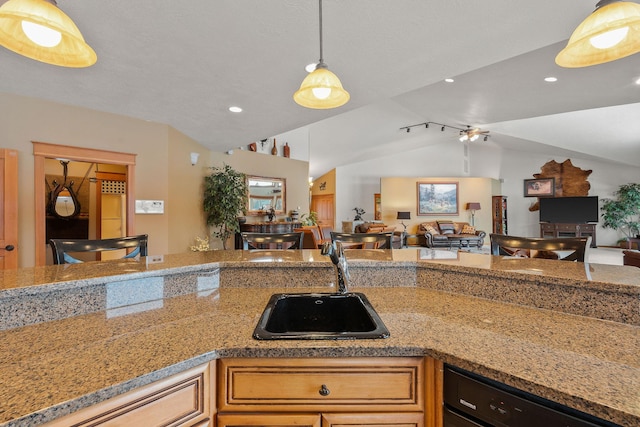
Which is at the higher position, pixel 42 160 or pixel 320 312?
pixel 42 160

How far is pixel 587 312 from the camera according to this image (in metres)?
1.11

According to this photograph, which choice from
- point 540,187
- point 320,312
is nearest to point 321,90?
point 320,312

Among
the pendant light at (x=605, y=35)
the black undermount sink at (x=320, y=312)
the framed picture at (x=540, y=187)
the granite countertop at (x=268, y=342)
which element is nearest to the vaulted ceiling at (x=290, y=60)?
the pendant light at (x=605, y=35)

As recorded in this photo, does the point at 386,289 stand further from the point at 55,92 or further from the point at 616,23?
the point at 55,92

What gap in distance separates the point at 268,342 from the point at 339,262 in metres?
0.48

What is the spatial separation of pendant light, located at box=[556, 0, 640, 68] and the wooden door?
977 cm

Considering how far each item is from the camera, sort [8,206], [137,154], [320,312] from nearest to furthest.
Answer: [320,312] → [8,206] → [137,154]

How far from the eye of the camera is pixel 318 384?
2.87ft

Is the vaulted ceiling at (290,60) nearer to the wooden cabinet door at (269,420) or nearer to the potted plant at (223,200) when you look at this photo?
the potted plant at (223,200)

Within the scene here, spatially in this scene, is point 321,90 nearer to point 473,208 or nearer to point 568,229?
point 473,208

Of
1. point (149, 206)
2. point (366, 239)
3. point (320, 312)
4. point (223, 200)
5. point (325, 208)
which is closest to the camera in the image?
point (320, 312)

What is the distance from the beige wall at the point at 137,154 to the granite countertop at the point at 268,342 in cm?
237

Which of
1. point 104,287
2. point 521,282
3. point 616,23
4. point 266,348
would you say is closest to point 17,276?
point 104,287

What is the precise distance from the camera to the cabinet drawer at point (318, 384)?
0.87m
